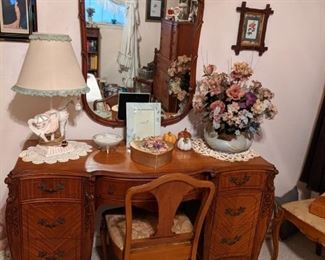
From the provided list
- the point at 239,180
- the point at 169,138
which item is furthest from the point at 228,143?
the point at 169,138

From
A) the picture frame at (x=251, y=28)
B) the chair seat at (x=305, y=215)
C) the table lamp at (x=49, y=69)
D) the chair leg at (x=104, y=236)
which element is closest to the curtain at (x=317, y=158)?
the chair seat at (x=305, y=215)

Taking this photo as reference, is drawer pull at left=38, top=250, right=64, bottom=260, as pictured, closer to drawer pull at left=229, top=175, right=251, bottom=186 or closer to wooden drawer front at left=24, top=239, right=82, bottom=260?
wooden drawer front at left=24, top=239, right=82, bottom=260

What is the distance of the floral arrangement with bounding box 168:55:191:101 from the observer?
85.0 inches

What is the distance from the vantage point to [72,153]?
185 cm

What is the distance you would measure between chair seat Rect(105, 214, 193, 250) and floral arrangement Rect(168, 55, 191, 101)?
0.78 meters

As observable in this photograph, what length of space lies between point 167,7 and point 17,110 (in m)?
1.08

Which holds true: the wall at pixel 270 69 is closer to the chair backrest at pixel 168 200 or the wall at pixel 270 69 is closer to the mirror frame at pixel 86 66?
the mirror frame at pixel 86 66

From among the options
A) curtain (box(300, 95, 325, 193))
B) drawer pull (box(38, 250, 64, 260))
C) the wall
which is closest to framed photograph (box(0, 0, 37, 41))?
the wall

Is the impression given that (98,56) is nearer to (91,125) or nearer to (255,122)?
(91,125)

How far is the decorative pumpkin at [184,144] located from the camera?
205 centimetres

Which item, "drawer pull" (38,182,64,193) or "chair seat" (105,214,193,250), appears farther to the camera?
"chair seat" (105,214,193,250)

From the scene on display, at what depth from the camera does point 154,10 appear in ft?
6.67

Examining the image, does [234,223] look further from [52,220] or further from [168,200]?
[52,220]

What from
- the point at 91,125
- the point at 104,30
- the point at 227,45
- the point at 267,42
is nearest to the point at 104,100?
the point at 91,125
